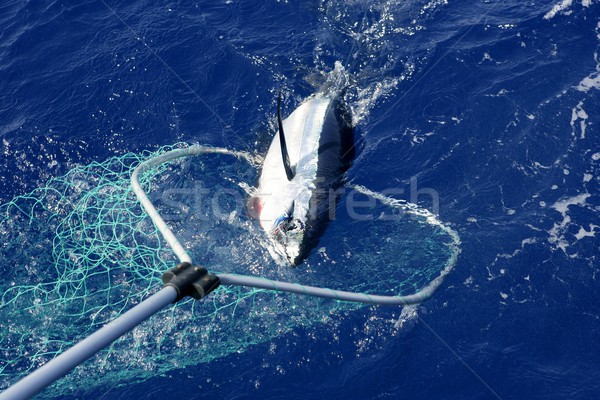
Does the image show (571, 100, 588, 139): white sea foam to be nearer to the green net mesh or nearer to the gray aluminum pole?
the green net mesh

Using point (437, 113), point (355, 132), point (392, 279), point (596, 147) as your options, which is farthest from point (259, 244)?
point (596, 147)

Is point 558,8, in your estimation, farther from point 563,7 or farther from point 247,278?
point 247,278

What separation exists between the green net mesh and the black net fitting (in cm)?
294

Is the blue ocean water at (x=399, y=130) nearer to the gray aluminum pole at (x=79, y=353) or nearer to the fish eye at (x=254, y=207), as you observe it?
the fish eye at (x=254, y=207)

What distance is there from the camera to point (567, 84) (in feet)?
34.8

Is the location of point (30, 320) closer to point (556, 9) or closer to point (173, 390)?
point (173, 390)

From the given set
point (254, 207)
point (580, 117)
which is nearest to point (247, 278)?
point (254, 207)

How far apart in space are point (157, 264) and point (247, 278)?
12.6ft

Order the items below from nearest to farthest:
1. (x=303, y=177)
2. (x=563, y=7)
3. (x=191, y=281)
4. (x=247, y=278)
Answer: (x=191, y=281) → (x=247, y=278) → (x=303, y=177) → (x=563, y=7)

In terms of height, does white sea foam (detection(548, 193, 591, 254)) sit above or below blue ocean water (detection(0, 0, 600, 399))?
below

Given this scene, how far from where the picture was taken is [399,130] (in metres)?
10.4

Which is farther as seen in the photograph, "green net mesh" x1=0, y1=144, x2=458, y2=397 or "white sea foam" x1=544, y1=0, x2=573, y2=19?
"white sea foam" x1=544, y1=0, x2=573, y2=19

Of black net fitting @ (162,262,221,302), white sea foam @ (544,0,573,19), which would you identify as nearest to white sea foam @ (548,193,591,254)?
white sea foam @ (544,0,573,19)

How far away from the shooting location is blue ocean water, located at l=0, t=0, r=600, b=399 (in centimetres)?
748
